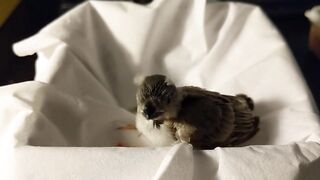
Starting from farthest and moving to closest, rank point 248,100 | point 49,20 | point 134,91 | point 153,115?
point 49,20
point 134,91
point 248,100
point 153,115

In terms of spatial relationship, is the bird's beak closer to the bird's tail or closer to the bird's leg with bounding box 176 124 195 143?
the bird's leg with bounding box 176 124 195 143

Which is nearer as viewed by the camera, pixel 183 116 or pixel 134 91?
pixel 183 116

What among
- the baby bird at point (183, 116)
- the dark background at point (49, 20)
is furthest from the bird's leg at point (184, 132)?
the dark background at point (49, 20)

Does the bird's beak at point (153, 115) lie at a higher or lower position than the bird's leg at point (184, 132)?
higher

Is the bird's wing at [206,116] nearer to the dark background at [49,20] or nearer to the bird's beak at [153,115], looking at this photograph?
the bird's beak at [153,115]

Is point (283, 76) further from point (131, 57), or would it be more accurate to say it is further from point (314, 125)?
point (131, 57)

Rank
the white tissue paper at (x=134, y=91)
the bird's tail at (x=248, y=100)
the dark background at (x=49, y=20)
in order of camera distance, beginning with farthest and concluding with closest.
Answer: the dark background at (x=49, y=20), the bird's tail at (x=248, y=100), the white tissue paper at (x=134, y=91)

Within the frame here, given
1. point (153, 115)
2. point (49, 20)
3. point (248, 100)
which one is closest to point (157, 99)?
point (153, 115)

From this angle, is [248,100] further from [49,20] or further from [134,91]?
[49,20]
